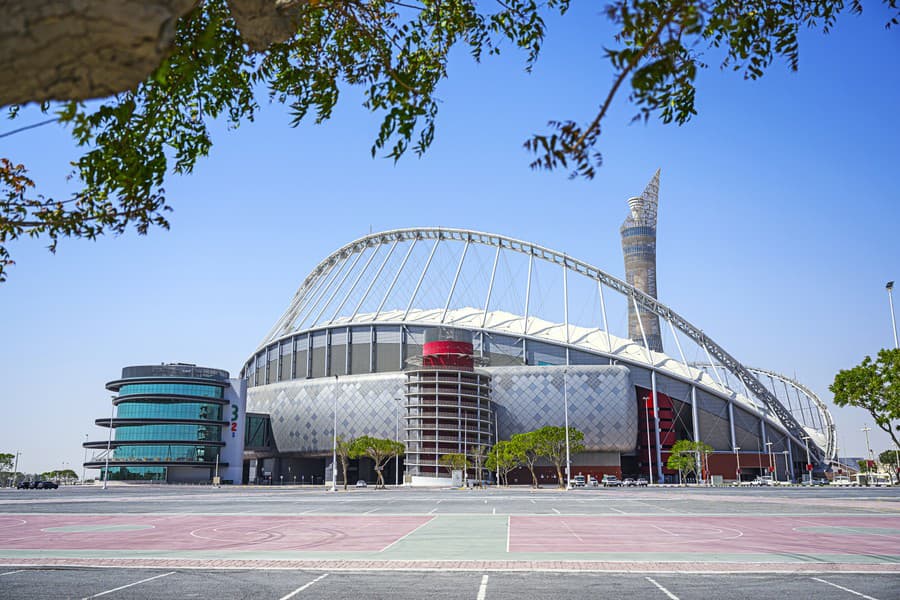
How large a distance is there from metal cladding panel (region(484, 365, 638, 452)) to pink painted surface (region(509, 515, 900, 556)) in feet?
310

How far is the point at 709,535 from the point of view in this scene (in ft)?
69.4

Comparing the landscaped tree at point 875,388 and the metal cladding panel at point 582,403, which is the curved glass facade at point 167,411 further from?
the landscaped tree at point 875,388

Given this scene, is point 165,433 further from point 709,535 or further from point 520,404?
point 709,535

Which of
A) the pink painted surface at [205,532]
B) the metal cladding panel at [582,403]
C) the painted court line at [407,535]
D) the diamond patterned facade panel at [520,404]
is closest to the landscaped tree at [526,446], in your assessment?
the metal cladding panel at [582,403]

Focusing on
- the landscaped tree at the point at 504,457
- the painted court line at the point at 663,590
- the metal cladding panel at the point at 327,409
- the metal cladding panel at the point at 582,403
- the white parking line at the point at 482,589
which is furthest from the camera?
the metal cladding panel at the point at 327,409

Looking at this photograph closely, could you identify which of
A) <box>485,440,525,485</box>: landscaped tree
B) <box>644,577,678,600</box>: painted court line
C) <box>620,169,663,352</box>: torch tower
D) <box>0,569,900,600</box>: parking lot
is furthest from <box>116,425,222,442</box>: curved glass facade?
<box>644,577,678,600</box>: painted court line

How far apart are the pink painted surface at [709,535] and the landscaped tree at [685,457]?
294 ft

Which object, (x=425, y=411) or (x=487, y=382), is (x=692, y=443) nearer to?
(x=487, y=382)

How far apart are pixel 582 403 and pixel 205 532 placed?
10600 cm

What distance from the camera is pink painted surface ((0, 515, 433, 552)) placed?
18.6 meters

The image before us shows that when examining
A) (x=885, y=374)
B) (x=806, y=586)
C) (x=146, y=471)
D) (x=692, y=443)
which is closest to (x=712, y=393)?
(x=692, y=443)

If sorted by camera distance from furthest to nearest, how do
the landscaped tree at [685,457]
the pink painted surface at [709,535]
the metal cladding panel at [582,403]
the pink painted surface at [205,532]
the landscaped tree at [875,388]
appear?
1. the metal cladding panel at [582,403]
2. the landscaped tree at [685,457]
3. the landscaped tree at [875,388]
4. the pink painted surface at [205,532]
5. the pink painted surface at [709,535]

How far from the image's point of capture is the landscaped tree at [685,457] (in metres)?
114

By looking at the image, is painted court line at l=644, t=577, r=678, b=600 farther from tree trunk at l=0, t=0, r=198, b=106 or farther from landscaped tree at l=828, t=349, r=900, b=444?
Answer: landscaped tree at l=828, t=349, r=900, b=444
